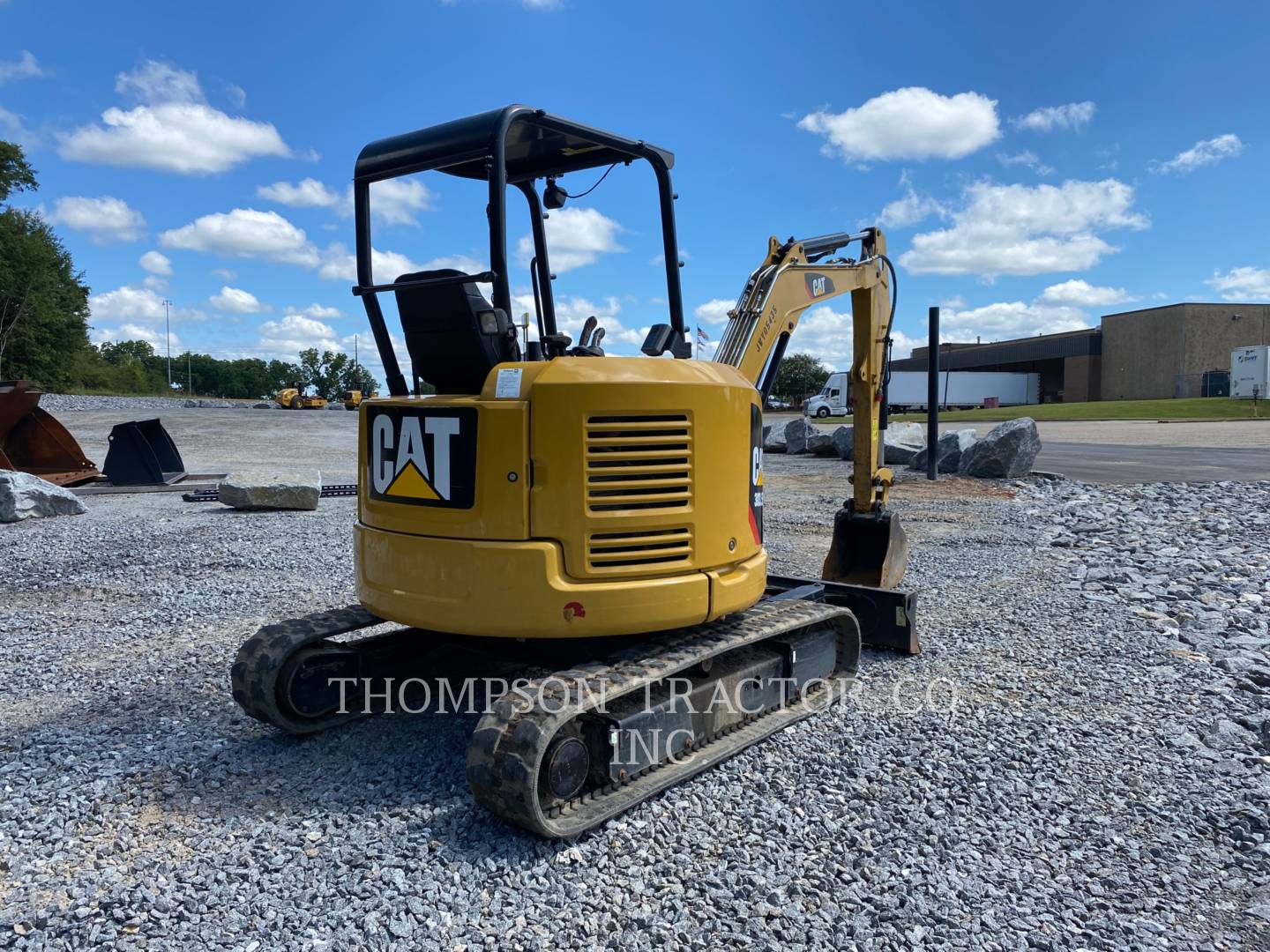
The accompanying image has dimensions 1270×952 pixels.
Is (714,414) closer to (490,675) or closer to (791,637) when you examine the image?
(791,637)

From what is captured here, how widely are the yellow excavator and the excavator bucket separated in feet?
39.3

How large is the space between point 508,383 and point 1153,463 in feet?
58.8

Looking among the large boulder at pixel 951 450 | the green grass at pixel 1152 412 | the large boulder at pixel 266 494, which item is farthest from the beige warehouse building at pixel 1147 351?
the large boulder at pixel 266 494

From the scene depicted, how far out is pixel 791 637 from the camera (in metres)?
4.84

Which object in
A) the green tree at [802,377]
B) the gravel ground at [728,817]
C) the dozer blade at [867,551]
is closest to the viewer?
the gravel ground at [728,817]

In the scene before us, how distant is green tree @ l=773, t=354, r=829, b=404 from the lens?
8150 centimetres

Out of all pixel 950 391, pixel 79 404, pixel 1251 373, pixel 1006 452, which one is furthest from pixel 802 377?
pixel 1006 452

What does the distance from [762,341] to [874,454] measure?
169 cm

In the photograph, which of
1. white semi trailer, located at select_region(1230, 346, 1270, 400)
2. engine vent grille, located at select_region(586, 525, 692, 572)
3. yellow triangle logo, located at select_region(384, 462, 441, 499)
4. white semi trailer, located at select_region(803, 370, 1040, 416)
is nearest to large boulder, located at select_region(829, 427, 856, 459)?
engine vent grille, located at select_region(586, 525, 692, 572)

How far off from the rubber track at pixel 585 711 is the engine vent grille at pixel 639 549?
442 mm

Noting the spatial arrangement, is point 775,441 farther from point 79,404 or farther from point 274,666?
point 79,404

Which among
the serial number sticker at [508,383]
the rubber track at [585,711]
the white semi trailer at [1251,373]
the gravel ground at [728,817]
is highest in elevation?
the white semi trailer at [1251,373]

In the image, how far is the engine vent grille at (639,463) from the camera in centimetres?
371

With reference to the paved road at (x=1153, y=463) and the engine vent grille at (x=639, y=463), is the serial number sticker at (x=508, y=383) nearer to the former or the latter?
the engine vent grille at (x=639, y=463)
